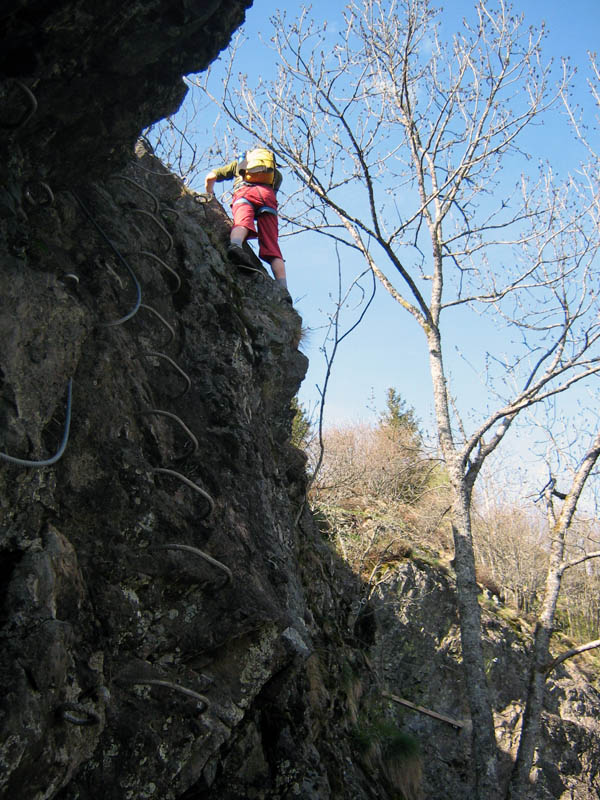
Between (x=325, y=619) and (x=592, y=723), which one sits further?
(x=592, y=723)

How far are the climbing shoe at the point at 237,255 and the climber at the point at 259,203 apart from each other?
165 millimetres

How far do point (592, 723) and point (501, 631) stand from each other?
5.28 feet

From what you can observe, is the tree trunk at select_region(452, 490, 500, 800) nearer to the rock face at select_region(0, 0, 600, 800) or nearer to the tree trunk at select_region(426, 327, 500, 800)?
the tree trunk at select_region(426, 327, 500, 800)

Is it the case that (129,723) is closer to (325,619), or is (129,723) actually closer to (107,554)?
(107,554)

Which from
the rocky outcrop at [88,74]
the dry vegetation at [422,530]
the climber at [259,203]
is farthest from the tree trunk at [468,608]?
the rocky outcrop at [88,74]

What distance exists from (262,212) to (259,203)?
9 centimetres

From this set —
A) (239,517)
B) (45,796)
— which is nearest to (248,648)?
(239,517)

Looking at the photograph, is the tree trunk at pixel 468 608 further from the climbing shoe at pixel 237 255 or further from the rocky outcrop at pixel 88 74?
the rocky outcrop at pixel 88 74

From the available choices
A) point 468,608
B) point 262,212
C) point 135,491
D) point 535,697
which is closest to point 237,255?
point 262,212

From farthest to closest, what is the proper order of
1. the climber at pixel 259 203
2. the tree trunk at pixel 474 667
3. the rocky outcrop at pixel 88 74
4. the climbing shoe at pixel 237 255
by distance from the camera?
the climber at pixel 259 203
the tree trunk at pixel 474 667
the climbing shoe at pixel 237 255
the rocky outcrop at pixel 88 74

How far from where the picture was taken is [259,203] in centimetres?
611

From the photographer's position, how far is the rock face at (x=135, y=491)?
96.0 inches

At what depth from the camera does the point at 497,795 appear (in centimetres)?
562

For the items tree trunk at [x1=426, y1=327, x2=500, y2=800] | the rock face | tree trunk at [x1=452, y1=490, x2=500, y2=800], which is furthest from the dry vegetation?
the rock face
